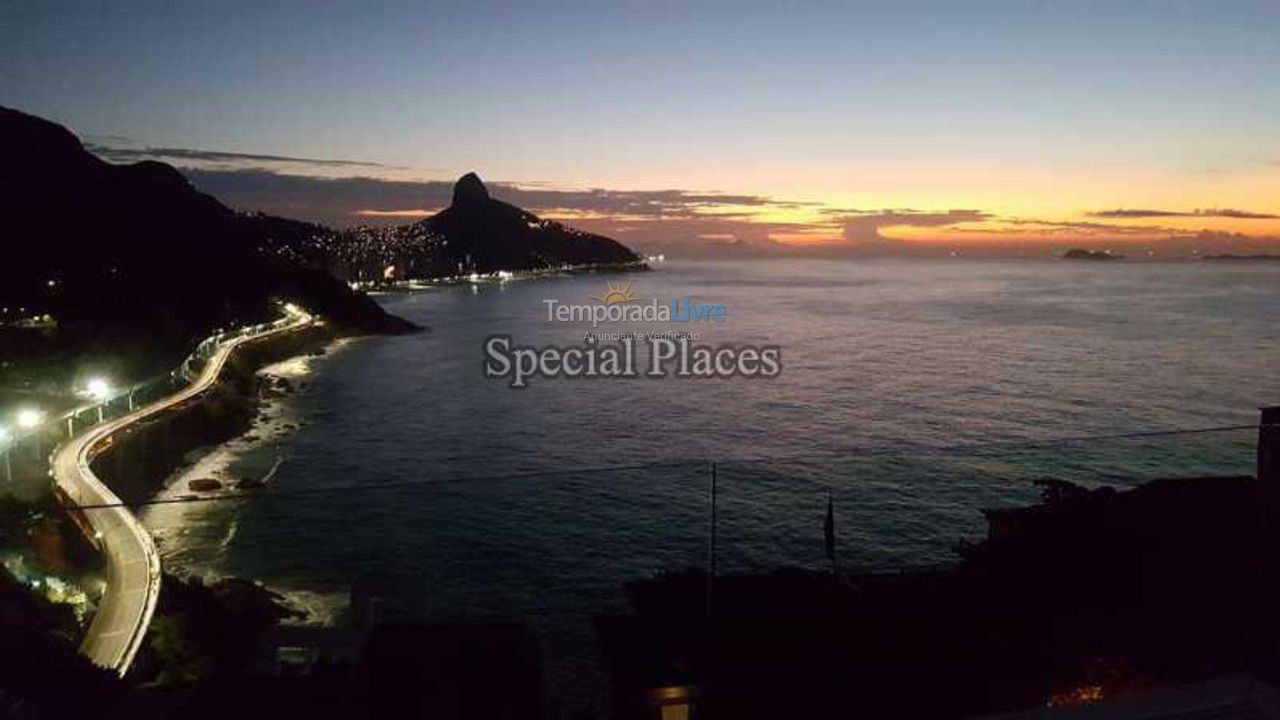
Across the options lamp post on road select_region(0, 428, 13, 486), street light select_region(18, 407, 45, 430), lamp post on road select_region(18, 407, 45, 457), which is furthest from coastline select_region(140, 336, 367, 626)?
street light select_region(18, 407, 45, 430)

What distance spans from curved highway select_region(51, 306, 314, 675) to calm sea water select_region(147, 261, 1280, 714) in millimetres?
2227

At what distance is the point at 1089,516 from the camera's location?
37.9ft

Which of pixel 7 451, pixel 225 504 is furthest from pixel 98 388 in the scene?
pixel 7 451

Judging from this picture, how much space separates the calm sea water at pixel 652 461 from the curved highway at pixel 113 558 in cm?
223

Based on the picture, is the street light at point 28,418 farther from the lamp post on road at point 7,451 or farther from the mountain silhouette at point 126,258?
the mountain silhouette at point 126,258

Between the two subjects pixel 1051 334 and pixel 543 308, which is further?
pixel 543 308

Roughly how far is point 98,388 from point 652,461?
19438 millimetres

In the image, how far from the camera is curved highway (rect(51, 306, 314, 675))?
11.6 m

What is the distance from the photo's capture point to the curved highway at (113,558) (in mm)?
11617

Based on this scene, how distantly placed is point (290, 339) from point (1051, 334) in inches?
2187

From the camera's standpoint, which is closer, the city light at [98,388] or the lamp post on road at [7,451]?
the lamp post on road at [7,451]

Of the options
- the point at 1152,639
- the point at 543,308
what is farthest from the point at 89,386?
the point at 543,308

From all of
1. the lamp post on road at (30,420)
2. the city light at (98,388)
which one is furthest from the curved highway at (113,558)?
the city light at (98,388)

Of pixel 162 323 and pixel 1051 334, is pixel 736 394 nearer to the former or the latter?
pixel 162 323
